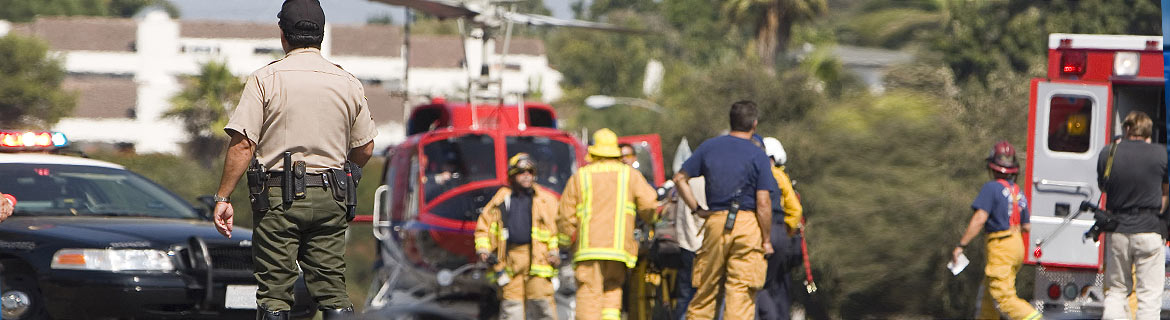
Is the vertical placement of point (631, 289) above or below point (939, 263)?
above

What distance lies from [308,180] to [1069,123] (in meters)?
7.07

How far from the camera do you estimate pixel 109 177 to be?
9.96 metres

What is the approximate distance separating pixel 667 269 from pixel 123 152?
9.86 metres

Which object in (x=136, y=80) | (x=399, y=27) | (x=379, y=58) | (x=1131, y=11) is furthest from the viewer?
(x=1131, y=11)

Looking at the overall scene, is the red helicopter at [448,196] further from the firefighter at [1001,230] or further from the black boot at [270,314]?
the black boot at [270,314]

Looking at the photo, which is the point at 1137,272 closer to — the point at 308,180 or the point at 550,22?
the point at 308,180

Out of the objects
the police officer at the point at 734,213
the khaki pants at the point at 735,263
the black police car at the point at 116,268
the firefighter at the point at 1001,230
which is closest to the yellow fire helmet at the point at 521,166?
the police officer at the point at 734,213

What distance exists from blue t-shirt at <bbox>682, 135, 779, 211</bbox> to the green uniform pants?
3.44m

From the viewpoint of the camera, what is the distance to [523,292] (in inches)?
451

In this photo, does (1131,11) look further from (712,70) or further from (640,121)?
(640,121)

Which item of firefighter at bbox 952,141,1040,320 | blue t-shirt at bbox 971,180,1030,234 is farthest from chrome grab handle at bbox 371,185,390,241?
blue t-shirt at bbox 971,180,1030,234

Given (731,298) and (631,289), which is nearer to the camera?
(731,298)

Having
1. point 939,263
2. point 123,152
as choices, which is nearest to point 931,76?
point 939,263

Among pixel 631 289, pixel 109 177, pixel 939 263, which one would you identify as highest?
pixel 109 177
